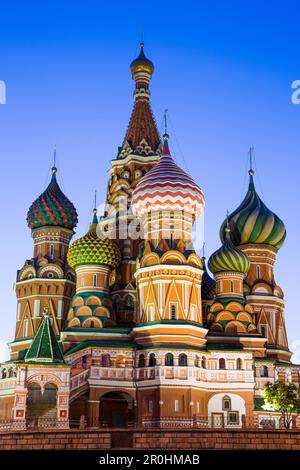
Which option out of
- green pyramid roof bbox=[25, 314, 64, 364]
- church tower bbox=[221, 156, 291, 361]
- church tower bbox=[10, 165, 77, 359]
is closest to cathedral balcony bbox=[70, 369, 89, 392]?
green pyramid roof bbox=[25, 314, 64, 364]

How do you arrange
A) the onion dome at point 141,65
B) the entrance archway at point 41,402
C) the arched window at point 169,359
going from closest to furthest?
the entrance archway at point 41,402 → the arched window at point 169,359 → the onion dome at point 141,65

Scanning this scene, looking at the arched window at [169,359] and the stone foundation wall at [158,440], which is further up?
the arched window at [169,359]

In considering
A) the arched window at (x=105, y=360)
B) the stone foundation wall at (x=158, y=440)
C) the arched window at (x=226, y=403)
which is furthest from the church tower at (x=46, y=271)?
the stone foundation wall at (x=158, y=440)

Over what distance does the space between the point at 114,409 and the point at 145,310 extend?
528cm

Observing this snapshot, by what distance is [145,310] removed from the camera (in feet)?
132

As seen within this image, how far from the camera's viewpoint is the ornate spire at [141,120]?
50031 mm

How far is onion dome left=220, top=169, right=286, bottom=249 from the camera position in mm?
48719

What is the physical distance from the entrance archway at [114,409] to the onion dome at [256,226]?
1324 centimetres

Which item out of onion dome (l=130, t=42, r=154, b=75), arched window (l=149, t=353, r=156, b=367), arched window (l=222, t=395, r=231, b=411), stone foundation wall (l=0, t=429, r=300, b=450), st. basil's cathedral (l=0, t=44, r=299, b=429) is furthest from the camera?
onion dome (l=130, t=42, r=154, b=75)

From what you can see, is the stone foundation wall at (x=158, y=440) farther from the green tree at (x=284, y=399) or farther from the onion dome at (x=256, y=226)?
the onion dome at (x=256, y=226)

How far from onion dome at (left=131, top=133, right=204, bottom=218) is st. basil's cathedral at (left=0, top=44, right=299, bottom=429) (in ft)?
0.25

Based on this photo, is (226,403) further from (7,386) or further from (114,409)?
(7,386)

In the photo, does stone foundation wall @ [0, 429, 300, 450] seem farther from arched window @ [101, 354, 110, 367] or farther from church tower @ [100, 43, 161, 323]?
church tower @ [100, 43, 161, 323]

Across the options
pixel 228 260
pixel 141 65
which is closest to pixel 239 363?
pixel 228 260
